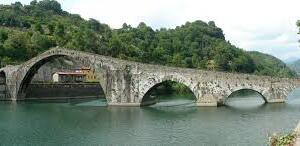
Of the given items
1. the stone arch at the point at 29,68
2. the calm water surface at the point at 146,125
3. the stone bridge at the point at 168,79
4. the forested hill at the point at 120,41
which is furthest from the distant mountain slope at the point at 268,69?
the calm water surface at the point at 146,125

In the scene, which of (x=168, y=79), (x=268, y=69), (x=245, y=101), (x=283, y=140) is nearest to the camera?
(x=283, y=140)

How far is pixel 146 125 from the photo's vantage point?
31.3 m

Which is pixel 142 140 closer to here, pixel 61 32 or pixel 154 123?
pixel 154 123

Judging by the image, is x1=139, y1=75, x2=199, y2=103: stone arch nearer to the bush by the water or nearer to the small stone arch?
the small stone arch

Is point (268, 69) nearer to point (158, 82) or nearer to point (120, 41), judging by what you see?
point (120, 41)

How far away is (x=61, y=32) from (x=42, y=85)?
2700cm

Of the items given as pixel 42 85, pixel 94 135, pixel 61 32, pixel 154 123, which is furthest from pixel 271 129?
Answer: pixel 61 32

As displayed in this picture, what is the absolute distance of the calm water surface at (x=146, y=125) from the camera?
2573cm

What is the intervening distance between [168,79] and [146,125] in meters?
10.7

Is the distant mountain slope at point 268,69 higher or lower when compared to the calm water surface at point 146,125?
higher

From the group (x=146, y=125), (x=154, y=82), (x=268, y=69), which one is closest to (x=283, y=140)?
(x=146, y=125)

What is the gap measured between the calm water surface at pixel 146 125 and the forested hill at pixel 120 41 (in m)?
32.0

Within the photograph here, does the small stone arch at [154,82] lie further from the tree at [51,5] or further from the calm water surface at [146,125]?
the tree at [51,5]

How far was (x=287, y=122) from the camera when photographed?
1216 inches
